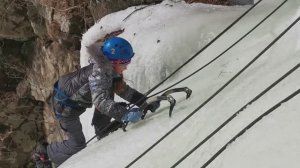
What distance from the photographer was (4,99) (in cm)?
1129

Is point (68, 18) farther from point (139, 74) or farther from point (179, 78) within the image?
point (179, 78)

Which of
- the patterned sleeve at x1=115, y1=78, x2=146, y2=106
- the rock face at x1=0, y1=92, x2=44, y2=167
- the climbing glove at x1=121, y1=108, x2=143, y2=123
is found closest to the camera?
the climbing glove at x1=121, y1=108, x2=143, y2=123

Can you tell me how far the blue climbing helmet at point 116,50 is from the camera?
4.09 metres

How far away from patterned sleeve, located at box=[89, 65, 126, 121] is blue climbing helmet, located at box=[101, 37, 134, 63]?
15cm

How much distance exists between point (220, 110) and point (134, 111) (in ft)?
3.21

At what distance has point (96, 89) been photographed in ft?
13.7

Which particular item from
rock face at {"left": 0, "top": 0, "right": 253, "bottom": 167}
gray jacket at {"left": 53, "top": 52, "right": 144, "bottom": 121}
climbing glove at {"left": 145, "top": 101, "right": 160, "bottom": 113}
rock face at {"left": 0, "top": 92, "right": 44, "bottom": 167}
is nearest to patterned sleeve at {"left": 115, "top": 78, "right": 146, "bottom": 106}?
gray jacket at {"left": 53, "top": 52, "right": 144, "bottom": 121}

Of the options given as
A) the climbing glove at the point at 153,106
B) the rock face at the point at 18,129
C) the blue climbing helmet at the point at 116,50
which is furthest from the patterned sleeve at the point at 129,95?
the rock face at the point at 18,129

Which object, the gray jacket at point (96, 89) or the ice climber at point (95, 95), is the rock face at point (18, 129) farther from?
the gray jacket at point (96, 89)

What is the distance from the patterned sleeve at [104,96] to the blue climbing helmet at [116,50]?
0.15 metres

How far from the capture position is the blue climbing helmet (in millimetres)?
4094

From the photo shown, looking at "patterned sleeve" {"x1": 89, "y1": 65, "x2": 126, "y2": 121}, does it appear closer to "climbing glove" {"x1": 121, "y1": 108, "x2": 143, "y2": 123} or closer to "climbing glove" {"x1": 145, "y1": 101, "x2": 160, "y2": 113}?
"climbing glove" {"x1": 121, "y1": 108, "x2": 143, "y2": 123}

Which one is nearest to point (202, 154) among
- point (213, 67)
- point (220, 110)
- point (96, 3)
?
point (220, 110)

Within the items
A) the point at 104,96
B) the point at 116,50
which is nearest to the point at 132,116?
the point at 104,96
